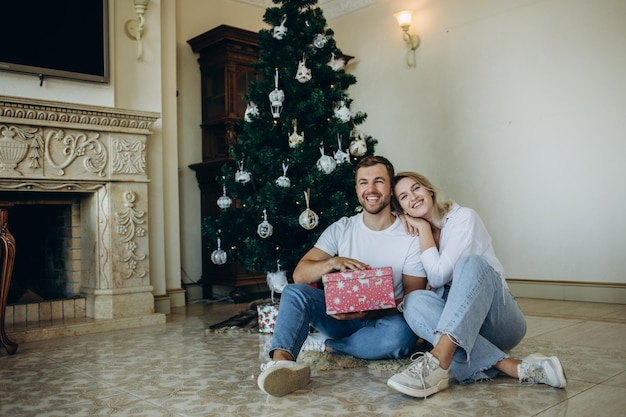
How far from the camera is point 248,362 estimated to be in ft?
8.16

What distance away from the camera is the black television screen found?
326cm

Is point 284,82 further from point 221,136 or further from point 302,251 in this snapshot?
point 221,136

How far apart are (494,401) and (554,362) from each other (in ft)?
0.92

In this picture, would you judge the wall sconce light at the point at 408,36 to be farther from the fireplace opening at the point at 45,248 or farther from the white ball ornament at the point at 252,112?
the fireplace opening at the point at 45,248

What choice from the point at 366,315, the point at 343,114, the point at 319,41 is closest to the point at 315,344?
the point at 366,315

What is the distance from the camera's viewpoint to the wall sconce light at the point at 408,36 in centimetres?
506

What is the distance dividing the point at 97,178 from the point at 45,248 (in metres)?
0.77

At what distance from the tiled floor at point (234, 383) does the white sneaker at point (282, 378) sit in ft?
0.11

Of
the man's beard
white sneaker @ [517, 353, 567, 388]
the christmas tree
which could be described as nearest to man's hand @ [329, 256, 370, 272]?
the man's beard

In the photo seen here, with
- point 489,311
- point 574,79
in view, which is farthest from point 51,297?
point 574,79

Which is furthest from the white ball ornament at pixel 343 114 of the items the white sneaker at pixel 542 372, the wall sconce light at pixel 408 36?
the wall sconce light at pixel 408 36

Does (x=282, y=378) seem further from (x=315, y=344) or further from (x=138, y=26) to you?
(x=138, y=26)

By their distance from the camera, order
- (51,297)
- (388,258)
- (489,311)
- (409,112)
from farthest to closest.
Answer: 1. (409,112)
2. (51,297)
3. (388,258)
4. (489,311)

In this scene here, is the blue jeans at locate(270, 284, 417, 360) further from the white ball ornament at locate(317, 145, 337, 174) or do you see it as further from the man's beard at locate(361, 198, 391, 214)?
the white ball ornament at locate(317, 145, 337, 174)
